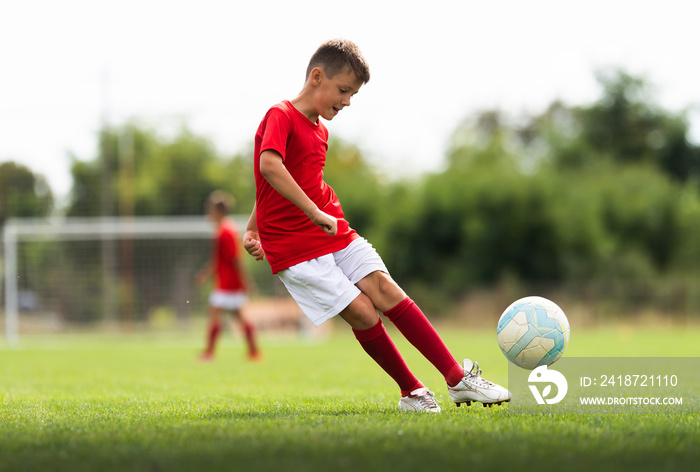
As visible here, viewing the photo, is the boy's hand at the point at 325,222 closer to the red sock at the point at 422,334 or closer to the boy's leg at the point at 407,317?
the boy's leg at the point at 407,317

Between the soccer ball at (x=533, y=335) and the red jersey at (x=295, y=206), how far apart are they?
1141 mm

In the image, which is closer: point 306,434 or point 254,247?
point 306,434

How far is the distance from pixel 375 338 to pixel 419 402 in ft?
1.40

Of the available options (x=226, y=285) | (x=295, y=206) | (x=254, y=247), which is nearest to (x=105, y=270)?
(x=226, y=285)

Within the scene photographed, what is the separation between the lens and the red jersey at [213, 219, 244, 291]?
35.6 feet

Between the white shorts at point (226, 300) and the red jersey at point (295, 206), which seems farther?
the white shorts at point (226, 300)

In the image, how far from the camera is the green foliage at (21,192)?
799 inches

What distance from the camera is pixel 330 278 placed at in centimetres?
438

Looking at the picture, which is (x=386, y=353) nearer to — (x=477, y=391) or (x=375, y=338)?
(x=375, y=338)

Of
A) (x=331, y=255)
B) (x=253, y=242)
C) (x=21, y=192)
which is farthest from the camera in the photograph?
(x=21, y=192)

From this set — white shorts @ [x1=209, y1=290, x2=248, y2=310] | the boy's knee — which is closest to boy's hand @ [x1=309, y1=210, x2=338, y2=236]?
the boy's knee

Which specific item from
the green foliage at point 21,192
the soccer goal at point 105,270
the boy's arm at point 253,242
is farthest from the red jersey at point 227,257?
the green foliage at point 21,192

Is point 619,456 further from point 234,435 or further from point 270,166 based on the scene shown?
point 270,166

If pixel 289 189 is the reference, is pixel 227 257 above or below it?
below
